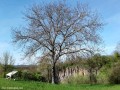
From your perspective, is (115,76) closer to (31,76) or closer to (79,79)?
(79,79)

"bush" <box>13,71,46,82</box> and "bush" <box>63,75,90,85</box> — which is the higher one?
"bush" <box>13,71,46,82</box>

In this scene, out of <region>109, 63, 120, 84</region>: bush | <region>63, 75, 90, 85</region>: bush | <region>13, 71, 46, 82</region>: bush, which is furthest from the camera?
<region>13, 71, 46, 82</region>: bush

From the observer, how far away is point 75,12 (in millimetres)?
30766

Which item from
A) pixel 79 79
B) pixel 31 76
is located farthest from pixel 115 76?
pixel 31 76

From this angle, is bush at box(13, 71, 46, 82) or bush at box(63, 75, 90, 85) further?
bush at box(13, 71, 46, 82)

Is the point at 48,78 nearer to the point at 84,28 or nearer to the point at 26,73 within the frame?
the point at 26,73

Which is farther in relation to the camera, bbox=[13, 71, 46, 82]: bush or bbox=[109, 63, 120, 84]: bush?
bbox=[13, 71, 46, 82]: bush

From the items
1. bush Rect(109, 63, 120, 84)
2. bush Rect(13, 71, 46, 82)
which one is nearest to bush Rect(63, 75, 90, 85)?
bush Rect(109, 63, 120, 84)

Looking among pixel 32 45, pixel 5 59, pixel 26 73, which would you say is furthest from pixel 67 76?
pixel 5 59

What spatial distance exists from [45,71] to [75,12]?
13.7 meters

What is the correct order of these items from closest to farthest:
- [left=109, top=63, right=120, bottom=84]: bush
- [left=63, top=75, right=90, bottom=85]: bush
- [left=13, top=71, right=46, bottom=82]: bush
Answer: [left=109, top=63, right=120, bottom=84]: bush → [left=63, top=75, right=90, bottom=85]: bush → [left=13, top=71, right=46, bottom=82]: bush

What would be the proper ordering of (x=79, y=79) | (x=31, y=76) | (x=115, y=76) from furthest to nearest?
(x=31, y=76)
(x=79, y=79)
(x=115, y=76)

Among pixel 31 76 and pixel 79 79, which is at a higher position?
pixel 31 76

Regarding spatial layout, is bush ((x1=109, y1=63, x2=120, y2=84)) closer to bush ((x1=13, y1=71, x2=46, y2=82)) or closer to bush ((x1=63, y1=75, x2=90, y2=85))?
bush ((x1=63, y1=75, x2=90, y2=85))
